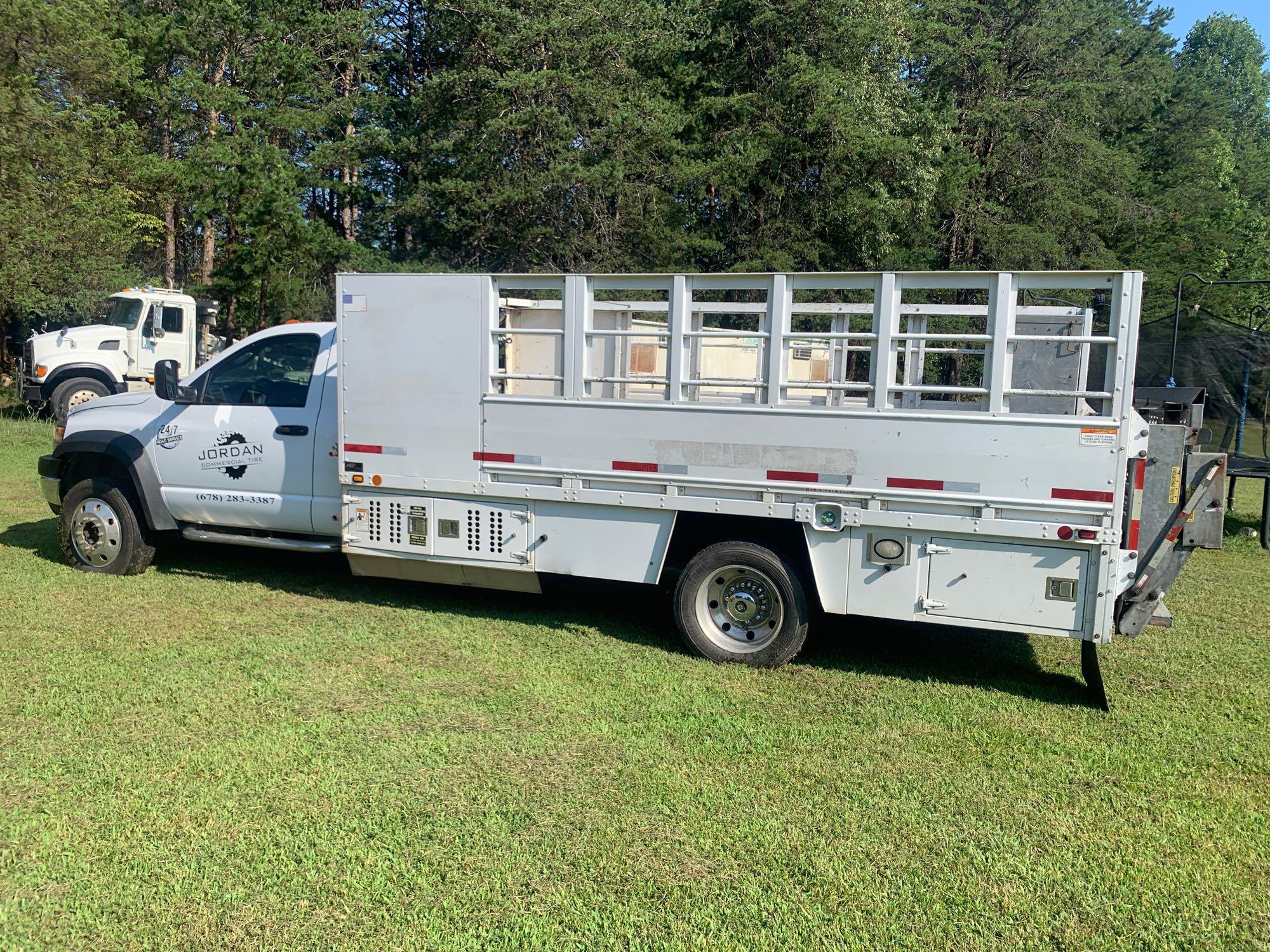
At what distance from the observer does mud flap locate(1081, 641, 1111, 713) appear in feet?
18.9

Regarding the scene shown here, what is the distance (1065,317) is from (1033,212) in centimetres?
2610

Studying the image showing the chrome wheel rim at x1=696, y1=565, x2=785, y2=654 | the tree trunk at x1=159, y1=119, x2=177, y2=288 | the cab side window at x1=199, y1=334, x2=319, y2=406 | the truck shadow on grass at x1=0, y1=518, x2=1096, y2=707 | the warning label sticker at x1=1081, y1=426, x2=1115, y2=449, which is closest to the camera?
the warning label sticker at x1=1081, y1=426, x2=1115, y2=449

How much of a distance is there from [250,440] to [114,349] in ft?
43.7

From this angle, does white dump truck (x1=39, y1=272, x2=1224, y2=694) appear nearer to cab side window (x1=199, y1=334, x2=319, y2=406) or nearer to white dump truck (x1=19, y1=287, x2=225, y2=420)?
cab side window (x1=199, y1=334, x2=319, y2=406)

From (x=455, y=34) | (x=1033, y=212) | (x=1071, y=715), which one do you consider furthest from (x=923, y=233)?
(x=1071, y=715)

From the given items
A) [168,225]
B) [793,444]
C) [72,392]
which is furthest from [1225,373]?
[168,225]

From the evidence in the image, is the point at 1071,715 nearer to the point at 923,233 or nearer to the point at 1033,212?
the point at 923,233

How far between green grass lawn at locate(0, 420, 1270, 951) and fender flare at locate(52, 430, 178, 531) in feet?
2.54

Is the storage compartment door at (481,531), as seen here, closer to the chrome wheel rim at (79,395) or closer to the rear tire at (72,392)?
the rear tire at (72,392)

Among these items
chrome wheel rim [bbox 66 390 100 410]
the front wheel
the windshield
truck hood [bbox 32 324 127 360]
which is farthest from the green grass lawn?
the windshield

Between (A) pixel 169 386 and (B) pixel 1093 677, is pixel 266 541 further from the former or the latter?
(B) pixel 1093 677

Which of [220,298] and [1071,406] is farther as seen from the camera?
[220,298]

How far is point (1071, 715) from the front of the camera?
18.4 feet

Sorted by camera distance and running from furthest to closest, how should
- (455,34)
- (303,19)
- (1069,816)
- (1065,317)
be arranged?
(303,19) < (455,34) < (1065,317) < (1069,816)
